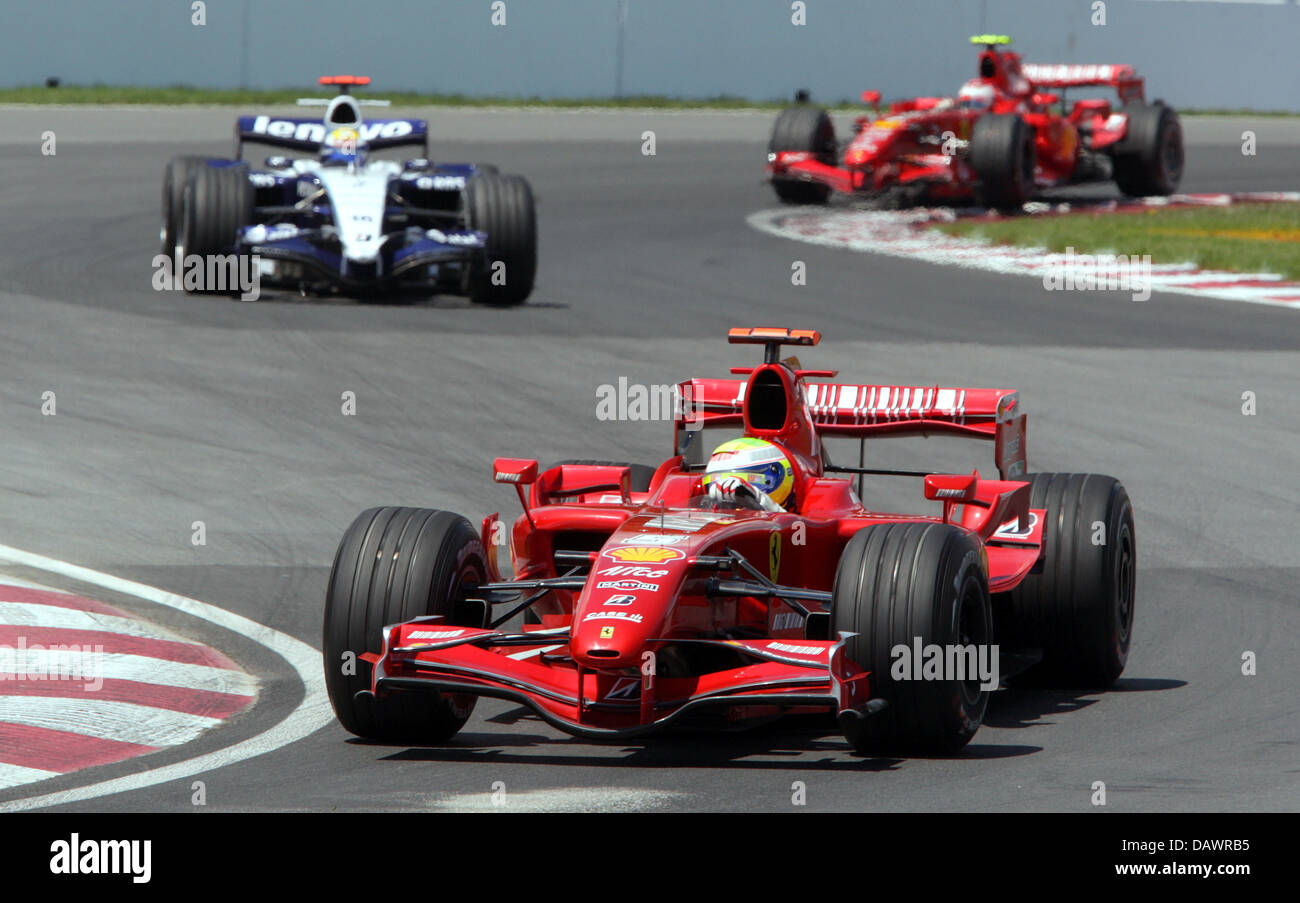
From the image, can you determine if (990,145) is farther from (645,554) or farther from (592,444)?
(645,554)

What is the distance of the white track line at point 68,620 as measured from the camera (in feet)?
29.1

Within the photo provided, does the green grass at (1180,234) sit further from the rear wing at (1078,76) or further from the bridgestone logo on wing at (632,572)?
the bridgestone logo on wing at (632,572)

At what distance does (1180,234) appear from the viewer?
79.8ft

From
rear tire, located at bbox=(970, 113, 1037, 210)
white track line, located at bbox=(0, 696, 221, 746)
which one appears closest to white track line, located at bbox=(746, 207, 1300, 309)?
rear tire, located at bbox=(970, 113, 1037, 210)

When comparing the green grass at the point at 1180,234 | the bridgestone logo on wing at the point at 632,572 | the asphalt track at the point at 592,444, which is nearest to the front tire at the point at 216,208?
the asphalt track at the point at 592,444

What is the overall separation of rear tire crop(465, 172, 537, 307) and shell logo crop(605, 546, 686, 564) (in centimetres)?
1093

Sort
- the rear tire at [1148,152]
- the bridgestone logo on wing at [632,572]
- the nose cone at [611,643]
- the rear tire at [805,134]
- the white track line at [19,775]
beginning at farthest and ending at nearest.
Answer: the rear tire at [1148,152], the rear tire at [805,134], the bridgestone logo on wing at [632,572], the nose cone at [611,643], the white track line at [19,775]

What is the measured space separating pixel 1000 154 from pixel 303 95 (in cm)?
1689

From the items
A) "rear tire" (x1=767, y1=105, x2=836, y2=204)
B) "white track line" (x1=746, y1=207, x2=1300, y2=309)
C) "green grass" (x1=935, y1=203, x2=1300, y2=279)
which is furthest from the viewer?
"rear tire" (x1=767, y1=105, x2=836, y2=204)

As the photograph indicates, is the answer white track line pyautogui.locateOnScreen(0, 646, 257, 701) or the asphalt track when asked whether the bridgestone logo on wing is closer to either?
the asphalt track

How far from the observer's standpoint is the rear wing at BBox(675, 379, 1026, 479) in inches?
357

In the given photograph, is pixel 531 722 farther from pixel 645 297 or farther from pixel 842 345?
pixel 645 297

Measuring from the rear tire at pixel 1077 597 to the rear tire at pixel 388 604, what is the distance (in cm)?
250

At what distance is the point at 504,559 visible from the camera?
36.5 feet
